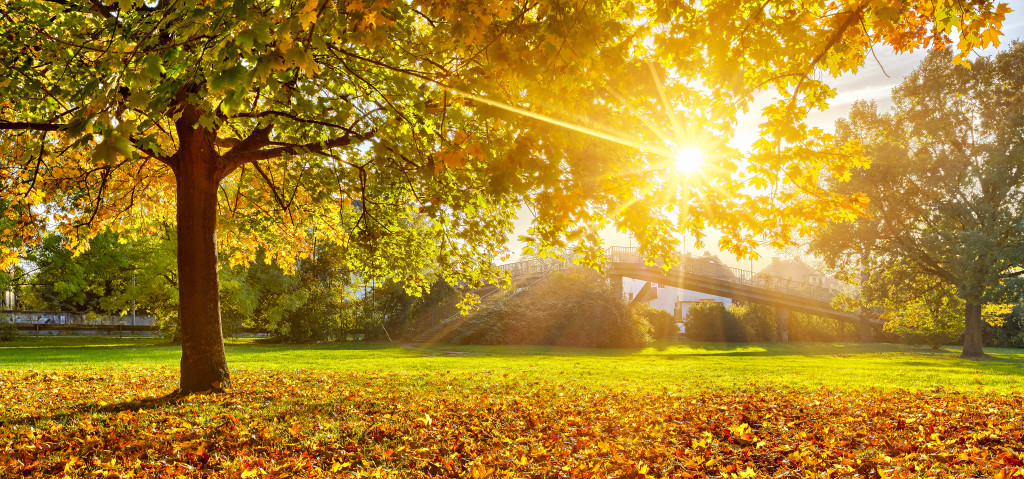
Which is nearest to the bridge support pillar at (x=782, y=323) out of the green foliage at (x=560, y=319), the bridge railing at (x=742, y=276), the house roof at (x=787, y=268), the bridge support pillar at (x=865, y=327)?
the bridge railing at (x=742, y=276)

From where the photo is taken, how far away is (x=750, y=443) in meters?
5.65

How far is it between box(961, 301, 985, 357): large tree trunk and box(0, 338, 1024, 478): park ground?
58.8 ft

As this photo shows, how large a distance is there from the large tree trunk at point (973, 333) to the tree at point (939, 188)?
0.04 metres

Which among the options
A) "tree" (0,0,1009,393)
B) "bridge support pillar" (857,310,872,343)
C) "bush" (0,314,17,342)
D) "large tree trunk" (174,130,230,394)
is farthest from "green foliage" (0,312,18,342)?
"bridge support pillar" (857,310,872,343)

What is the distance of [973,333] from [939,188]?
Answer: 6445 mm

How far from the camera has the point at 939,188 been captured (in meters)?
25.3

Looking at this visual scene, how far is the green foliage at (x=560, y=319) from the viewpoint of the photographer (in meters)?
27.4

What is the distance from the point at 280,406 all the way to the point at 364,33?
535 centimetres

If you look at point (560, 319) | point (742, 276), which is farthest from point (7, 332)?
point (742, 276)

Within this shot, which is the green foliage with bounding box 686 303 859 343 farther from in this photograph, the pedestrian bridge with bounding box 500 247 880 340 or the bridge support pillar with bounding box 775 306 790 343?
the pedestrian bridge with bounding box 500 247 880 340

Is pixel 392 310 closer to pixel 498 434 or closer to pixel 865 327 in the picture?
pixel 498 434

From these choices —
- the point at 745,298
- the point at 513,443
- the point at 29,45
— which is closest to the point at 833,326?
the point at 745,298

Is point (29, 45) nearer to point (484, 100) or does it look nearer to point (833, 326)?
point (484, 100)

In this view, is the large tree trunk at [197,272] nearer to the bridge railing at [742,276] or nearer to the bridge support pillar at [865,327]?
the bridge railing at [742,276]
